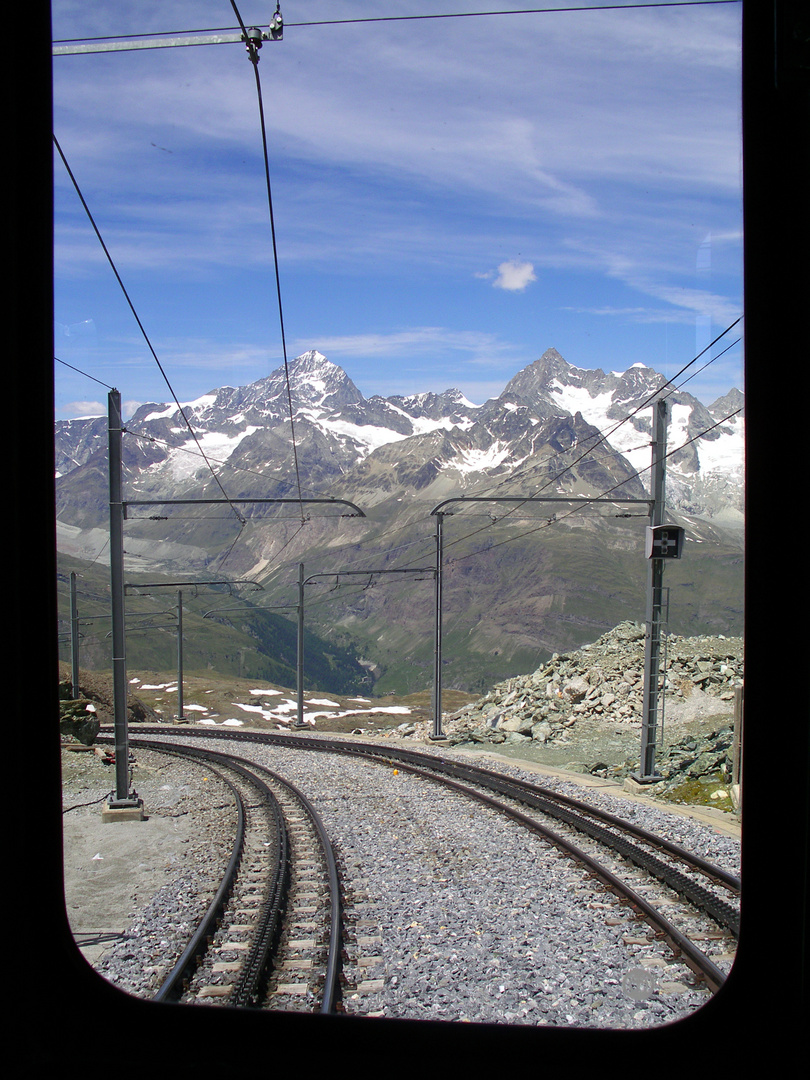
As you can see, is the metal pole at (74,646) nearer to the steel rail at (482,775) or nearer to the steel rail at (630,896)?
the steel rail at (482,775)

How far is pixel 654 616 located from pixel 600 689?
1154cm

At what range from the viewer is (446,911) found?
6.76 m

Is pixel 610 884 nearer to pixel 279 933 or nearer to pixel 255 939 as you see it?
pixel 279 933

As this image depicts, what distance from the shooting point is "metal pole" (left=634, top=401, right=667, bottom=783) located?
1286cm

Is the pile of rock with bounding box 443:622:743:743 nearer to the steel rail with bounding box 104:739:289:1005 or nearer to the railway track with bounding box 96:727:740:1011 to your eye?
the railway track with bounding box 96:727:740:1011

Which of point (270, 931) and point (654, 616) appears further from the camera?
point (654, 616)

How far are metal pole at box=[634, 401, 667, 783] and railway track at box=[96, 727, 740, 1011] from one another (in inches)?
74.3

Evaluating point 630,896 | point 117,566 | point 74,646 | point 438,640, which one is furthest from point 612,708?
point 630,896
